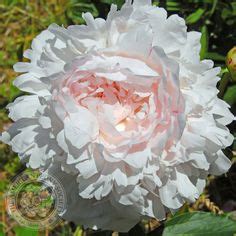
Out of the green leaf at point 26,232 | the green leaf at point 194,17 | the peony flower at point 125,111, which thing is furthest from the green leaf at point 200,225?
the green leaf at point 194,17

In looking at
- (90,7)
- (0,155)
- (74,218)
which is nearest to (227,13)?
(90,7)

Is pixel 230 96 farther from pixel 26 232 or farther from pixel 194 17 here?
pixel 26 232

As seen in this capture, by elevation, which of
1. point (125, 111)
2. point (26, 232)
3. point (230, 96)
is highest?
point (125, 111)

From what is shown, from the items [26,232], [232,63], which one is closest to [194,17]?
[232,63]

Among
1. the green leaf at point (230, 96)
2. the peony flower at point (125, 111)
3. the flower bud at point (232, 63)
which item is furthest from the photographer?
the green leaf at point (230, 96)

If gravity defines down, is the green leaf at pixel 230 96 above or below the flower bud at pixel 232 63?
below

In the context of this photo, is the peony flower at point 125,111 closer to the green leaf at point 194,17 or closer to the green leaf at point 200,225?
the green leaf at point 200,225
